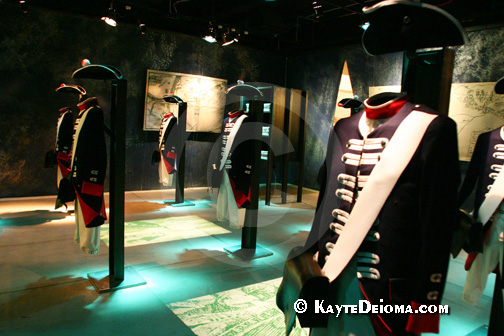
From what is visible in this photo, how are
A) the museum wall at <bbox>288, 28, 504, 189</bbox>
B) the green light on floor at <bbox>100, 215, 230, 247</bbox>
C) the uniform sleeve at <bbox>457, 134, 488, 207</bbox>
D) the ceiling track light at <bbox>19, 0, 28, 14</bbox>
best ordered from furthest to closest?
the ceiling track light at <bbox>19, 0, 28, 14</bbox> → the museum wall at <bbox>288, 28, 504, 189</bbox> → the green light on floor at <bbox>100, 215, 230, 247</bbox> → the uniform sleeve at <bbox>457, 134, 488, 207</bbox>

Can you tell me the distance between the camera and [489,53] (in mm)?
5441

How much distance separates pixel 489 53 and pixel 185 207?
512cm

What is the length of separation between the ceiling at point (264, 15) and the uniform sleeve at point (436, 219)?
16.4ft

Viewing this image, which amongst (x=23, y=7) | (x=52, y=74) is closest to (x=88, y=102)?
(x=52, y=74)

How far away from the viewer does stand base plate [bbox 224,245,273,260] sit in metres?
3.90

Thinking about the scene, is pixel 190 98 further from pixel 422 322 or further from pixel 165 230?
pixel 422 322

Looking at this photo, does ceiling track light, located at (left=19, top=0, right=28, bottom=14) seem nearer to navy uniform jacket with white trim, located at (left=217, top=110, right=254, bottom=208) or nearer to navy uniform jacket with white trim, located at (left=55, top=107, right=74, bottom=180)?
navy uniform jacket with white trim, located at (left=55, top=107, right=74, bottom=180)

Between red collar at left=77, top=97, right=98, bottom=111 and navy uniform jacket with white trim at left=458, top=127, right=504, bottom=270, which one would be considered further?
red collar at left=77, top=97, right=98, bottom=111

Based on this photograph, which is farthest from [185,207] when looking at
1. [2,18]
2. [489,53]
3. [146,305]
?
[489,53]

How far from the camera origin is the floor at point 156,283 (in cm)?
254

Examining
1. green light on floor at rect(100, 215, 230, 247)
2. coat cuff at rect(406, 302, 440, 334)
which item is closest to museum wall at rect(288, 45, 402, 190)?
green light on floor at rect(100, 215, 230, 247)

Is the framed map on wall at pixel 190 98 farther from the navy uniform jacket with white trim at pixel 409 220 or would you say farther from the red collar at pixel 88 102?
the navy uniform jacket with white trim at pixel 409 220

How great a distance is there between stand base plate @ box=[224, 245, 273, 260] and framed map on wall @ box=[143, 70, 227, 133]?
3.88m

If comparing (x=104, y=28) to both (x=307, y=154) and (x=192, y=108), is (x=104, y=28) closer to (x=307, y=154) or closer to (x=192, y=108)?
(x=192, y=108)
